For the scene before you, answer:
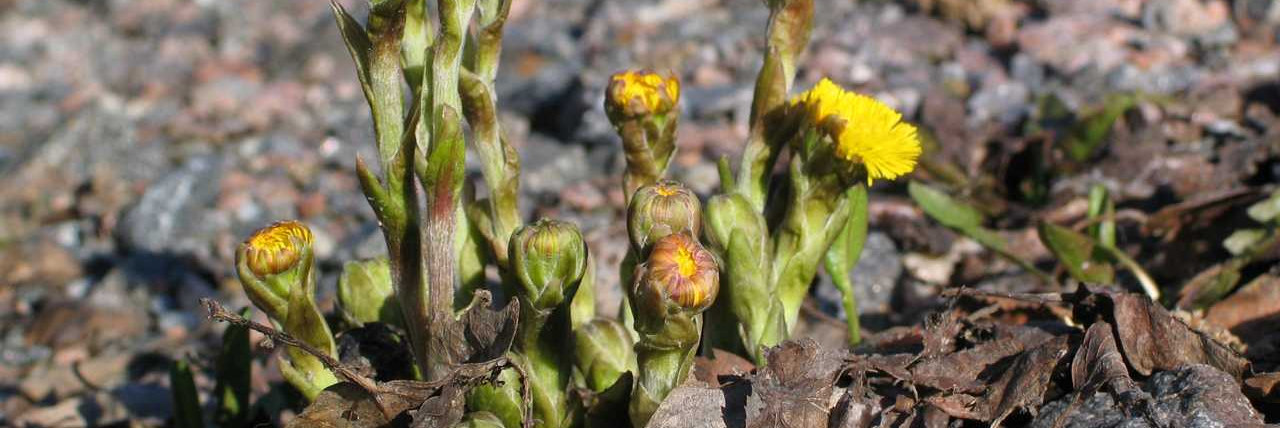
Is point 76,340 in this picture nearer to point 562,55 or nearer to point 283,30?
point 562,55

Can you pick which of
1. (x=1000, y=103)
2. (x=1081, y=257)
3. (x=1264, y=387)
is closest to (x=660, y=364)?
(x=1264, y=387)

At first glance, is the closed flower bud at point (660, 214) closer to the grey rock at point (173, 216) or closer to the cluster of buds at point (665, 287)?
the cluster of buds at point (665, 287)

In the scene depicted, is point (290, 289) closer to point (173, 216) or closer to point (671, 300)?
point (671, 300)

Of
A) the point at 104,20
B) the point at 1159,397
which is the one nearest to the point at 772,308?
the point at 1159,397

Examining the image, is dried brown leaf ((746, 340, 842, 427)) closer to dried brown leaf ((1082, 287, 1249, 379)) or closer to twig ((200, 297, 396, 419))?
dried brown leaf ((1082, 287, 1249, 379))

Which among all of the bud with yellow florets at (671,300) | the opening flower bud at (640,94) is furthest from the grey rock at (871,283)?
the bud with yellow florets at (671,300)

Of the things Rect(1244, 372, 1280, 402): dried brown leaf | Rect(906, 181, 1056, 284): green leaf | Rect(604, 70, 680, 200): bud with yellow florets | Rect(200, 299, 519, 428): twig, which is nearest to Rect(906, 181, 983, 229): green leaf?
Rect(906, 181, 1056, 284): green leaf
